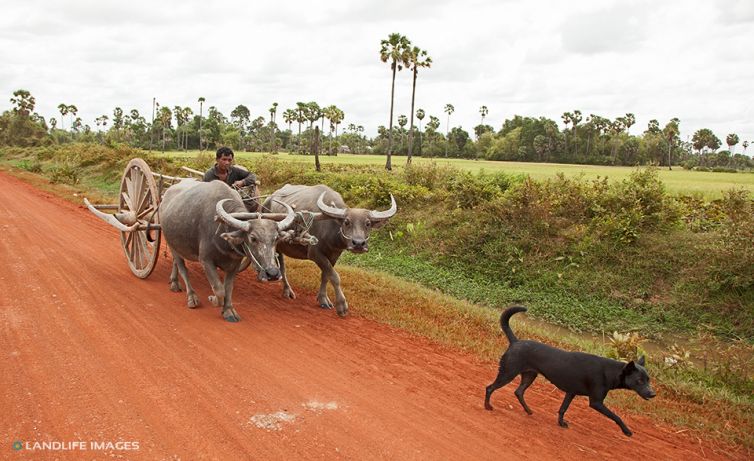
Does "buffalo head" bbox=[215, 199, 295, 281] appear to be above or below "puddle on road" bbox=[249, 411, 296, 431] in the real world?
above

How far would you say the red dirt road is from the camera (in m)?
4.32

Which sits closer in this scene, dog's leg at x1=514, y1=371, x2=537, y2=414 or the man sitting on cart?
dog's leg at x1=514, y1=371, x2=537, y2=414

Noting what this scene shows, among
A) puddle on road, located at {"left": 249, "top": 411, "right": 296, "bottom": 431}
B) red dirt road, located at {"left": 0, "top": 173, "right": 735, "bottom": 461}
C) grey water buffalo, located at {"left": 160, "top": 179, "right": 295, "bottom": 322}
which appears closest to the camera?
red dirt road, located at {"left": 0, "top": 173, "right": 735, "bottom": 461}

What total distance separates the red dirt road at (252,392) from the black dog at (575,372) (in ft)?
1.48

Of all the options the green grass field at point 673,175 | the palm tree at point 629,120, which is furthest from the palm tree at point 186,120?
the palm tree at point 629,120

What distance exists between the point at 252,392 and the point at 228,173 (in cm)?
482

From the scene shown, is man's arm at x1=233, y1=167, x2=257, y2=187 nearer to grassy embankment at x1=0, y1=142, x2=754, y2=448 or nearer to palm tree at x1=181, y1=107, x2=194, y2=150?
grassy embankment at x1=0, y1=142, x2=754, y2=448

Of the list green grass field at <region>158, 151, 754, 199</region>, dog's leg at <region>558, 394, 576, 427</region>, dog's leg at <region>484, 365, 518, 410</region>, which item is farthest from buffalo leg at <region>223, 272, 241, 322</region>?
green grass field at <region>158, 151, 754, 199</region>

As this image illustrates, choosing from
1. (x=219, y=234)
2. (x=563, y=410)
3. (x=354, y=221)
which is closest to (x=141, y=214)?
(x=219, y=234)

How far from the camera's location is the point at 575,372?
15.0 ft

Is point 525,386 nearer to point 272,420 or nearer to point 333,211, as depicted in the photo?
point 272,420

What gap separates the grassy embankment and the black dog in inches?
58.7

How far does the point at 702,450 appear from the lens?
483cm

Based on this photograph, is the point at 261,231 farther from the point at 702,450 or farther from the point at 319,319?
the point at 702,450
